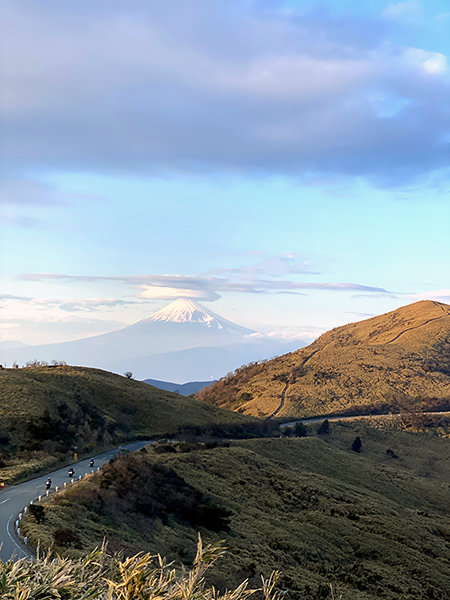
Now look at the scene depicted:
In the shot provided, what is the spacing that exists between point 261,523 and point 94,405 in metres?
45.3

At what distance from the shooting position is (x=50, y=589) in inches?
315

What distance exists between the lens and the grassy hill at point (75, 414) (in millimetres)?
49656

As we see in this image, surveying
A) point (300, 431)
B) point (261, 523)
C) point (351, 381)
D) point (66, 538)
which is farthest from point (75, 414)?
point (351, 381)

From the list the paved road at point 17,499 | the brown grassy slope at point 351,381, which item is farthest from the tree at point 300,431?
the paved road at point 17,499

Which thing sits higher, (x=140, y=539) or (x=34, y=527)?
(x=34, y=527)

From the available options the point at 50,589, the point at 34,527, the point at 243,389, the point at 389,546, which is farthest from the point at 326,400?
the point at 50,589

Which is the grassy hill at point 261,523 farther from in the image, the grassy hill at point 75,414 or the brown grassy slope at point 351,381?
the brown grassy slope at point 351,381

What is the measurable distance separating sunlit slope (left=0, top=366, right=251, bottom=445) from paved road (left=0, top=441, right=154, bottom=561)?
10054 millimetres

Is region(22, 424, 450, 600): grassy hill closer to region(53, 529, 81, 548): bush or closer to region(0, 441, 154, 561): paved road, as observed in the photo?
region(53, 529, 81, 548): bush

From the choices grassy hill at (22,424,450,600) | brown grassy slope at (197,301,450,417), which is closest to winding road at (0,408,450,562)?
grassy hill at (22,424,450,600)

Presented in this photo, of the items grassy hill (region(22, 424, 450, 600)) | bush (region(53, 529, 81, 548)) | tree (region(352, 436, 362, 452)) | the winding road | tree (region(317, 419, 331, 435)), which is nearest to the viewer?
the winding road

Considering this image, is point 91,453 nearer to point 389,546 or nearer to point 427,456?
point 389,546

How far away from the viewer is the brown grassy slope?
118 metres

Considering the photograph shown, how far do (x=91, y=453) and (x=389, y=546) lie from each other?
1124 inches
